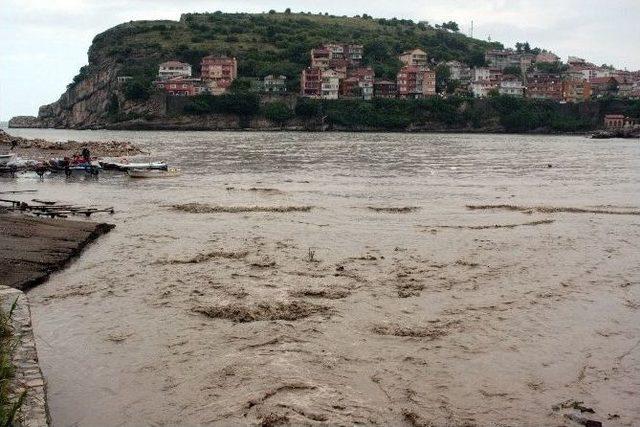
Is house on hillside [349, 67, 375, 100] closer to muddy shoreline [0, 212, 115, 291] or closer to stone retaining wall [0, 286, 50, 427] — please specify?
muddy shoreline [0, 212, 115, 291]

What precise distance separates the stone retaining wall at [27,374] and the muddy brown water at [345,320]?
2.09 ft

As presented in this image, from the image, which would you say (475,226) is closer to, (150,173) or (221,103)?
(150,173)

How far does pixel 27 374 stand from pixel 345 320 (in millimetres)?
5737

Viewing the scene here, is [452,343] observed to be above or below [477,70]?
below

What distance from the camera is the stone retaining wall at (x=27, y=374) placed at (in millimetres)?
6660

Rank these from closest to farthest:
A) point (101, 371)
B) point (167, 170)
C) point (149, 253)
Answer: point (101, 371) → point (149, 253) → point (167, 170)

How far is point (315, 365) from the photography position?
959cm

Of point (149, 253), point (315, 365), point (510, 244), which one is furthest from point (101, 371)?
point (510, 244)

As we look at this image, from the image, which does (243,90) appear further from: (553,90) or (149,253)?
(149,253)

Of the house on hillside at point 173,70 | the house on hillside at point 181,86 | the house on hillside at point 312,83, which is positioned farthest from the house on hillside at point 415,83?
the house on hillside at point 173,70

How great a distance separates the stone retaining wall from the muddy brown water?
0.64 metres

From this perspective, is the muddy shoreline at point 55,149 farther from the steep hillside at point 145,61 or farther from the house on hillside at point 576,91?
the house on hillside at point 576,91

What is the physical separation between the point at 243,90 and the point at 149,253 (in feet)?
471

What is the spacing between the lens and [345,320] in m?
11.6
